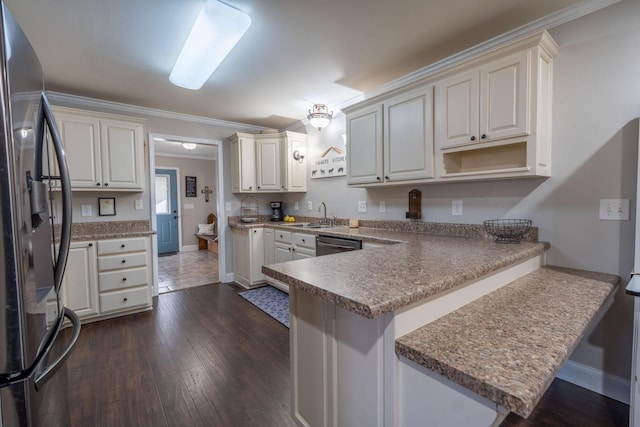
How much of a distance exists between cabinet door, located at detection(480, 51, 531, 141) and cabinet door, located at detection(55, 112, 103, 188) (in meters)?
3.63

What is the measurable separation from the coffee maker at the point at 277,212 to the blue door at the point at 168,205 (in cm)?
339

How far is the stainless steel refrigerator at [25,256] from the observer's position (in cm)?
68

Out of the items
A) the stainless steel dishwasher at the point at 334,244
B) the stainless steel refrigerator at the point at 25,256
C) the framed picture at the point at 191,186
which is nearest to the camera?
the stainless steel refrigerator at the point at 25,256

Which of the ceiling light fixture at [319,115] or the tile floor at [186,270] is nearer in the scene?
the ceiling light fixture at [319,115]

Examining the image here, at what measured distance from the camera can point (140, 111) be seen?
366cm

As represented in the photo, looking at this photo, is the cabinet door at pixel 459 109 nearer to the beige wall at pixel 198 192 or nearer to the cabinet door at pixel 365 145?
the cabinet door at pixel 365 145

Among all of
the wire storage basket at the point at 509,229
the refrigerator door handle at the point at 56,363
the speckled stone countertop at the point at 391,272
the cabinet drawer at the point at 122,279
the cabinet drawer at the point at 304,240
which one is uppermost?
the wire storage basket at the point at 509,229

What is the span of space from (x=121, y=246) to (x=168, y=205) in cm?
410

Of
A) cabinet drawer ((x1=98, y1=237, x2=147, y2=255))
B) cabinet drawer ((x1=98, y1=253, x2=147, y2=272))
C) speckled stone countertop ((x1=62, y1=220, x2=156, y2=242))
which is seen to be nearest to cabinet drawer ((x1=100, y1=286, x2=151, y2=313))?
cabinet drawer ((x1=98, y1=253, x2=147, y2=272))

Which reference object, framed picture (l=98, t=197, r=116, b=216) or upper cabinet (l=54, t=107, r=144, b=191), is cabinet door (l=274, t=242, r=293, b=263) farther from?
framed picture (l=98, t=197, r=116, b=216)

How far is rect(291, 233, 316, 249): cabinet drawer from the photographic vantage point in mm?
3199

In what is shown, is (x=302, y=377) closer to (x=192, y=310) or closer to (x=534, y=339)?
(x=534, y=339)

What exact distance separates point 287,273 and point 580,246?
6.41ft

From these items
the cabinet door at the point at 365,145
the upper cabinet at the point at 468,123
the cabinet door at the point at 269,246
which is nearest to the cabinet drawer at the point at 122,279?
the cabinet door at the point at 269,246
